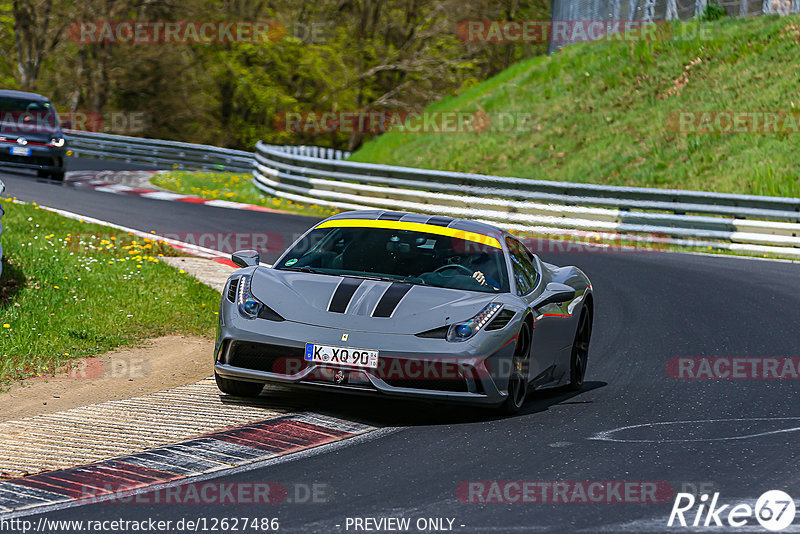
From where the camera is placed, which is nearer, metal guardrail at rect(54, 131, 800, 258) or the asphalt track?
the asphalt track

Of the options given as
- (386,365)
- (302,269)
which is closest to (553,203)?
(302,269)

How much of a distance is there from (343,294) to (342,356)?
1.64ft

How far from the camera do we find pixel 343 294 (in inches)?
288

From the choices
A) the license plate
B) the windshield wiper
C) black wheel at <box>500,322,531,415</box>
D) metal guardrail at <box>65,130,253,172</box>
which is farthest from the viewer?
metal guardrail at <box>65,130,253,172</box>

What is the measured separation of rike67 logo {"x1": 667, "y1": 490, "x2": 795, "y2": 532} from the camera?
497 centimetres

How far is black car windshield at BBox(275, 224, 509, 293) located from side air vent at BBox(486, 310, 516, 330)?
409mm

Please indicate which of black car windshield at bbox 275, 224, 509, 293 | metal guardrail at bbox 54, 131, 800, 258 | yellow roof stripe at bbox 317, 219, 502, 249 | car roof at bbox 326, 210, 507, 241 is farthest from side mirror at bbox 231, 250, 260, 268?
metal guardrail at bbox 54, 131, 800, 258

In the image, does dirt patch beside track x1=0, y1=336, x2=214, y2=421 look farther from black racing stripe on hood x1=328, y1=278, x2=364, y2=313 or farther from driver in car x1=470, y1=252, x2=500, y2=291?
driver in car x1=470, y1=252, x2=500, y2=291

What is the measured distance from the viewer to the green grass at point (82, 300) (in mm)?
9219

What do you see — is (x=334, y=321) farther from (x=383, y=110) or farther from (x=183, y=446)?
(x=383, y=110)

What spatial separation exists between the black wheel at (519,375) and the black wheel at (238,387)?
161cm

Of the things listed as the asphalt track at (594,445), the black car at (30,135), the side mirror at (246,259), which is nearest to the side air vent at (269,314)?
the asphalt track at (594,445)

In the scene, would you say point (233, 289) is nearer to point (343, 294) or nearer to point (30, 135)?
point (343, 294)

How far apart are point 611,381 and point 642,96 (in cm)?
2050
